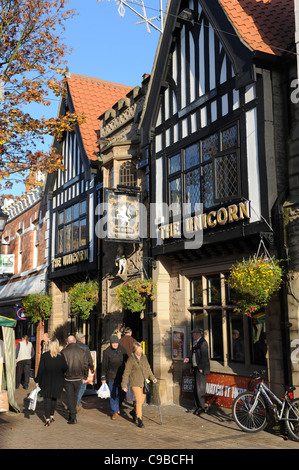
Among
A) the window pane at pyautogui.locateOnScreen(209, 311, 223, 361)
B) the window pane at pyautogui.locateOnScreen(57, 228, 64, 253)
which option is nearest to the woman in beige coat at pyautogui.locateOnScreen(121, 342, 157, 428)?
the window pane at pyautogui.locateOnScreen(209, 311, 223, 361)

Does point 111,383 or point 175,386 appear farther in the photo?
point 175,386

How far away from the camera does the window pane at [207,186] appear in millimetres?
11898

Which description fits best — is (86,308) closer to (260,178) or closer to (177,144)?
(177,144)

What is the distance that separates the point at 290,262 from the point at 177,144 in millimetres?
5107

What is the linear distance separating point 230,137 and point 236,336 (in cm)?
451

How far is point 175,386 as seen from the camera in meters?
13.2

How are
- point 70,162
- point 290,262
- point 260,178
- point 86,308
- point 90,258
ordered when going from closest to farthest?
point 290,262
point 260,178
point 86,308
point 90,258
point 70,162

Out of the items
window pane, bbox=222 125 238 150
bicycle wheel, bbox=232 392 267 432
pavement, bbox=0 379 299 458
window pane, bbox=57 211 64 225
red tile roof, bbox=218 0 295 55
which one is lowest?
pavement, bbox=0 379 299 458

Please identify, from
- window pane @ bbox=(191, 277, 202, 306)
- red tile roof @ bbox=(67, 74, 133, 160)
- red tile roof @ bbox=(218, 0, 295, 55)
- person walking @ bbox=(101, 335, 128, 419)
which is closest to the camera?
red tile roof @ bbox=(218, 0, 295, 55)

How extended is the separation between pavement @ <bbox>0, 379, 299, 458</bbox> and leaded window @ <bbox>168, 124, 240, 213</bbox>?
4751 millimetres

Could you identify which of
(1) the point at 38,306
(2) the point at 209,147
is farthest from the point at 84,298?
(2) the point at 209,147

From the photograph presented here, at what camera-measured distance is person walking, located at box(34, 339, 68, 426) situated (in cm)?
1047

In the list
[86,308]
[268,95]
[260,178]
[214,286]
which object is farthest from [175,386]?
[268,95]

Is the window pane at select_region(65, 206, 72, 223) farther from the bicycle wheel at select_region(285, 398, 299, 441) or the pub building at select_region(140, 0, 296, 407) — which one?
the bicycle wheel at select_region(285, 398, 299, 441)
